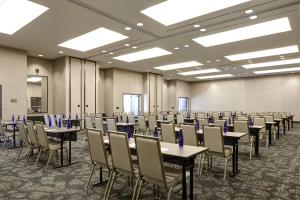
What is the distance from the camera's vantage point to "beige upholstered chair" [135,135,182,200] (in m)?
2.52

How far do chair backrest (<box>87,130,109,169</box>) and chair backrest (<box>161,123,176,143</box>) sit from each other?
1.93 metres

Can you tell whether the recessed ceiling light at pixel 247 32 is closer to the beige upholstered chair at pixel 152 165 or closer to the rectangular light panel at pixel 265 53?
the rectangular light panel at pixel 265 53

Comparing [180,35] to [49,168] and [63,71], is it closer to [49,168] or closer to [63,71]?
[49,168]

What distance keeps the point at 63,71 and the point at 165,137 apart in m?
7.78

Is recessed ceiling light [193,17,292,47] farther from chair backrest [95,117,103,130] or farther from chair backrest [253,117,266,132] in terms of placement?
chair backrest [95,117,103,130]

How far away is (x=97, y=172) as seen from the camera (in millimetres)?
4465

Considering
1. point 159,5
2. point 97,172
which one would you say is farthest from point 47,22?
point 97,172

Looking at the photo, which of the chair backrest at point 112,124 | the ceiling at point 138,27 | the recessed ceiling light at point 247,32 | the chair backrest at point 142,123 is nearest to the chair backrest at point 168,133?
the chair backrest at point 112,124

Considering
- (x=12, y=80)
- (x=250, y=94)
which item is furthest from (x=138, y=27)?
(x=250, y=94)

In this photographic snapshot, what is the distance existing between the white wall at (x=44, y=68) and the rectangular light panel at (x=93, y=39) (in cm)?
301

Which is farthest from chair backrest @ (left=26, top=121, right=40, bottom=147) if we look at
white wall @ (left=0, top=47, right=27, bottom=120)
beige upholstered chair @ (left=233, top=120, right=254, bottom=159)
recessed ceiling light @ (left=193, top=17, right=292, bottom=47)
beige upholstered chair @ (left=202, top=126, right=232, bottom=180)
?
recessed ceiling light @ (left=193, top=17, right=292, bottom=47)

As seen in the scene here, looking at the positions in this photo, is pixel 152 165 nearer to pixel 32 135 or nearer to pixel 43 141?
pixel 43 141

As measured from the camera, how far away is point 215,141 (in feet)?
13.7

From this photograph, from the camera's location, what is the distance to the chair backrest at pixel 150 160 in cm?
252
